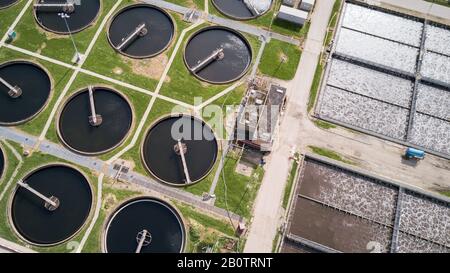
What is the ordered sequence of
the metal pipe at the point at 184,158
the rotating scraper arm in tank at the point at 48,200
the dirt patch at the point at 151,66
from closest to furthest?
the rotating scraper arm in tank at the point at 48,200, the metal pipe at the point at 184,158, the dirt patch at the point at 151,66

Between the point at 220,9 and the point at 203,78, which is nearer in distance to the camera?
the point at 203,78

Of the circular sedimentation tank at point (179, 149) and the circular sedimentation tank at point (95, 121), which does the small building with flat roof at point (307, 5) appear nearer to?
the circular sedimentation tank at point (179, 149)

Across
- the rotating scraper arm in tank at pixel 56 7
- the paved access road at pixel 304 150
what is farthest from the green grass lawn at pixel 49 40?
the paved access road at pixel 304 150

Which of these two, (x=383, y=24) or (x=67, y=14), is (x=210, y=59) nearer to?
(x=67, y=14)
